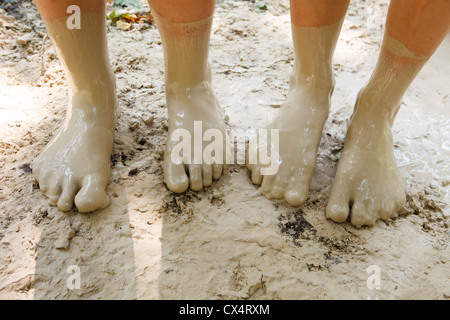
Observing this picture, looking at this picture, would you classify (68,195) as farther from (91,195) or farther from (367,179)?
(367,179)

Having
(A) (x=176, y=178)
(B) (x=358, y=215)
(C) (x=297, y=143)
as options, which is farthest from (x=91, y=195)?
(B) (x=358, y=215)

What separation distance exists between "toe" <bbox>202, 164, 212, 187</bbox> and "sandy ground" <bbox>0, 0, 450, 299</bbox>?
1.2 inches

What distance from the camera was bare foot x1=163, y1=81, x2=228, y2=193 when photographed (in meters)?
1.18

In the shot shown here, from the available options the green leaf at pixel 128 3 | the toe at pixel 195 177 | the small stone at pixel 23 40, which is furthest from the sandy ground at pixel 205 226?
the green leaf at pixel 128 3

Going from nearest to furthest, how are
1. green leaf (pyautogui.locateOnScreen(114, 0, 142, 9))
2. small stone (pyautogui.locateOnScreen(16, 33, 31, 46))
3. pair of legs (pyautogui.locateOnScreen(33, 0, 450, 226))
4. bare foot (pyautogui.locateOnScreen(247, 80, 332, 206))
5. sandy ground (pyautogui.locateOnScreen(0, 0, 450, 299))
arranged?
sandy ground (pyautogui.locateOnScreen(0, 0, 450, 299))
pair of legs (pyautogui.locateOnScreen(33, 0, 450, 226))
bare foot (pyautogui.locateOnScreen(247, 80, 332, 206))
small stone (pyautogui.locateOnScreen(16, 33, 31, 46))
green leaf (pyautogui.locateOnScreen(114, 0, 142, 9))

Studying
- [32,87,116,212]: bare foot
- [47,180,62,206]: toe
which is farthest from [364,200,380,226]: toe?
[47,180,62,206]: toe

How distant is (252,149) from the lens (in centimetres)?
127

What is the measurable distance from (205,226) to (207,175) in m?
0.18

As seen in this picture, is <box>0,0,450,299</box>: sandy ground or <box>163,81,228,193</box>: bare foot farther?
<box>163,81,228,193</box>: bare foot

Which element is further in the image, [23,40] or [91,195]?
[23,40]

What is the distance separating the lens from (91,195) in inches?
42.4

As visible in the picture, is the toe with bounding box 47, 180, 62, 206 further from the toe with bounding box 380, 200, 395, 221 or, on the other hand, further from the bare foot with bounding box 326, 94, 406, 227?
the toe with bounding box 380, 200, 395, 221

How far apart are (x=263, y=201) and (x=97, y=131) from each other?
580 millimetres

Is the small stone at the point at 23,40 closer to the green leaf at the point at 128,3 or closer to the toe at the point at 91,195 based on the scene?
the green leaf at the point at 128,3
